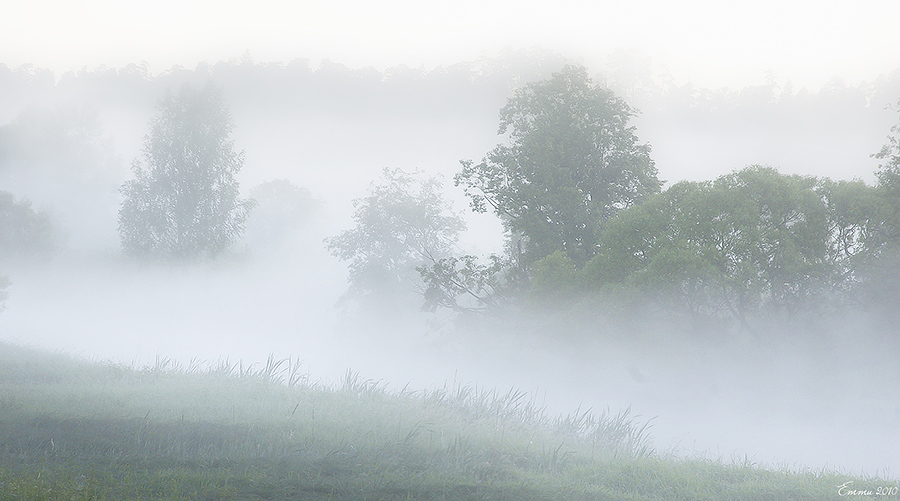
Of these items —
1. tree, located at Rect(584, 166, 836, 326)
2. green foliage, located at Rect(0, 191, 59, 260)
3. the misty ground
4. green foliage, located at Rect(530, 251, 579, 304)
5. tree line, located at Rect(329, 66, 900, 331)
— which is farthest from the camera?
green foliage, located at Rect(0, 191, 59, 260)

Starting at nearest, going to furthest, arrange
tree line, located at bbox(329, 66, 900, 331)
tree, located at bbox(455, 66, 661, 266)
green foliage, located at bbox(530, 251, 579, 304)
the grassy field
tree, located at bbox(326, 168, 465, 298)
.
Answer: the grassy field
tree line, located at bbox(329, 66, 900, 331)
green foliage, located at bbox(530, 251, 579, 304)
tree, located at bbox(455, 66, 661, 266)
tree, located at bbox(326, 168, 465, 298)

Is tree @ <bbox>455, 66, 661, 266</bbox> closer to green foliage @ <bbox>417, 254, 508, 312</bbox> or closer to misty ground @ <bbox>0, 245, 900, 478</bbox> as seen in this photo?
green foliage @ <bbox>417, 254, 508, 312</bbox>

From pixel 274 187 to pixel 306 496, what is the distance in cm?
5774

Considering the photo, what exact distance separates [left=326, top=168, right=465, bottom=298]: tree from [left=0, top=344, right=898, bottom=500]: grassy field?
91.6ft

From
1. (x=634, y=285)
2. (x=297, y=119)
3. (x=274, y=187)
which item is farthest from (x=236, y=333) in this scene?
(x=297, y=119)

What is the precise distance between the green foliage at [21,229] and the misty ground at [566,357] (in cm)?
353

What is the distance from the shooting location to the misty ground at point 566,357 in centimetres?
1867

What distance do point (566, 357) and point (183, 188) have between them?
1104 inches

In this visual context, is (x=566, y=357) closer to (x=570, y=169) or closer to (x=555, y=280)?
(x=555, y=280)

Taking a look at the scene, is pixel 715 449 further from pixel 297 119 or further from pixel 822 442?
pixel 297 119

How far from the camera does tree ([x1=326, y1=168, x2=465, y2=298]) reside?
42.5 m

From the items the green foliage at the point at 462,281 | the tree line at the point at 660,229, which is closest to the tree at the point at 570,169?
the tree line at the point at 660,229

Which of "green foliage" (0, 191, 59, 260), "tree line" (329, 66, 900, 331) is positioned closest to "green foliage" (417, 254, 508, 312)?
"tree line" (329, 66, 900, 331)

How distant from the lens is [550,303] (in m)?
22.8
